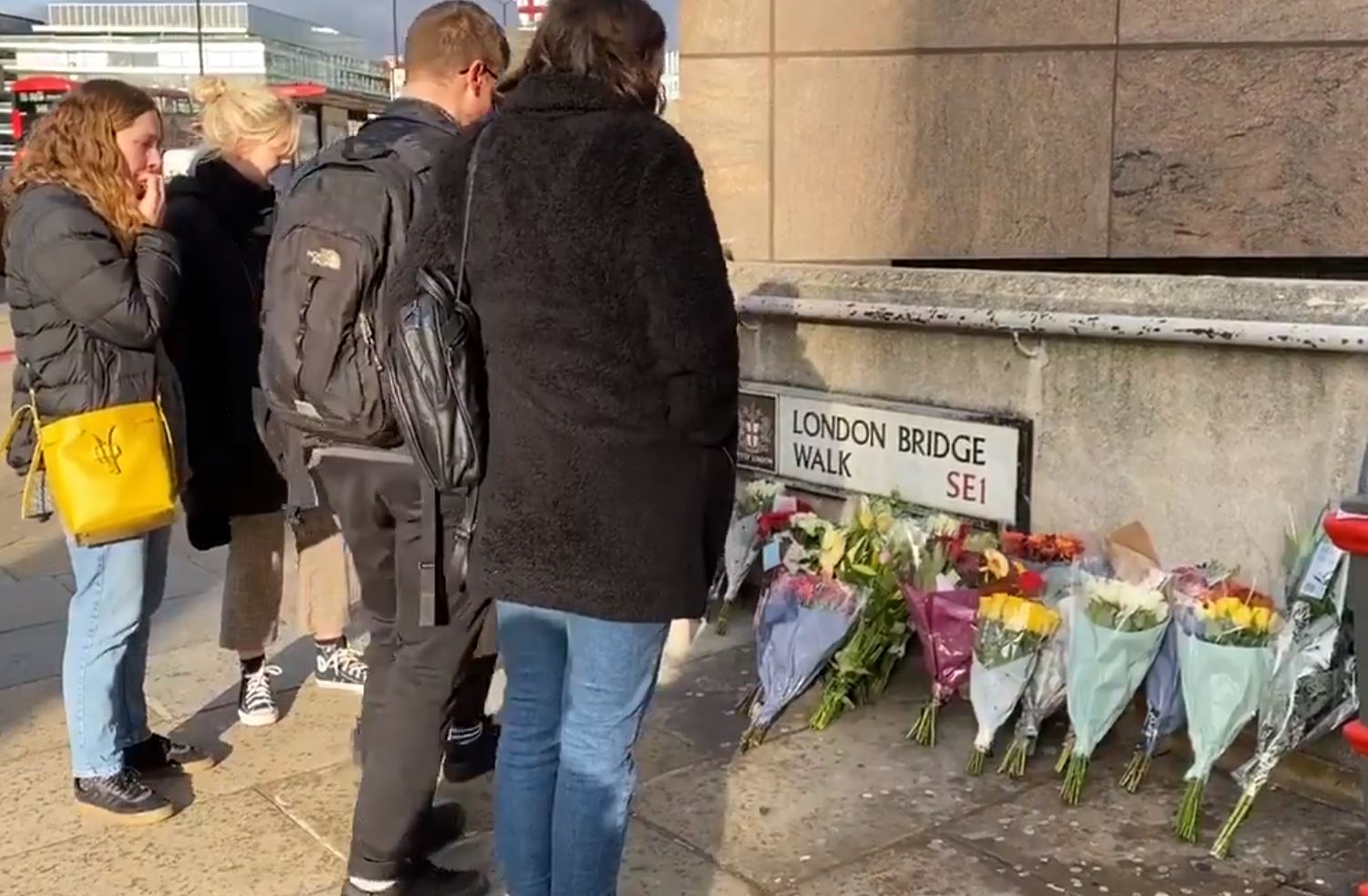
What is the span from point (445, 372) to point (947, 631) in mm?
1930

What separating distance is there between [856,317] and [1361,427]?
1642mm

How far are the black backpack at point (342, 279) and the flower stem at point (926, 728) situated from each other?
6.12 ft

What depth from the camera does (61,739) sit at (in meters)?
4.46

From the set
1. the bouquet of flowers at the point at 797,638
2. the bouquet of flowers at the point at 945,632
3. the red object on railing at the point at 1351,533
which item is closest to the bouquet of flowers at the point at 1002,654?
the bouquet of flowers at the point at 945,632

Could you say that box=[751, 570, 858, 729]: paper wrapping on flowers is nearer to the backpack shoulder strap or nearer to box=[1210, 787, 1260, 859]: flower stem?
box=[1210, 787, 1260, 859]: flower stem

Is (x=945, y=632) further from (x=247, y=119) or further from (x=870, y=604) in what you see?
(x=247, y=119)

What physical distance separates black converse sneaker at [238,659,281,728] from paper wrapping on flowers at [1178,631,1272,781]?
2.71m

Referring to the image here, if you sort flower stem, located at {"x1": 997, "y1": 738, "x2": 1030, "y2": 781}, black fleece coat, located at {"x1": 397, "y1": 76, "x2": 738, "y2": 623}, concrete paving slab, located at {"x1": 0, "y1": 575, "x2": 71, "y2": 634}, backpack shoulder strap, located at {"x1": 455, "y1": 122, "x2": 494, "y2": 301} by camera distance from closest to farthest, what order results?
black fleece coat, located at {"x1": 397, "y1": 76, "x2": 738, "y2": 623}, backpack shoulder strap, located at {"x1": 455, "y1": 122, "x2": 494, "y2": 301}, flower stem, located at {"x1": 997, "y1": 738, "x2": 1030, "y2": 781}, concrete paving slab, located at {"x1": 0, "y1": 575, "x2": 71, "y2": 634}

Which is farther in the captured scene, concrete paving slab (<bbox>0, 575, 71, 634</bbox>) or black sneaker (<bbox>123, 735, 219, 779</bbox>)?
concrete paving slab (<bbox>0, 575, 71, 634</bbox>)

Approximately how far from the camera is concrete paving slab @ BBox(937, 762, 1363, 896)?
3361mm

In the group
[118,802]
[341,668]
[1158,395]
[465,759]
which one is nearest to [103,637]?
[118,802]

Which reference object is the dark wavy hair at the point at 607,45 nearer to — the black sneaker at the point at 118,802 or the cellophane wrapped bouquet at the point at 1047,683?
the cellophane wrapped bouquet at the point at 1047,683

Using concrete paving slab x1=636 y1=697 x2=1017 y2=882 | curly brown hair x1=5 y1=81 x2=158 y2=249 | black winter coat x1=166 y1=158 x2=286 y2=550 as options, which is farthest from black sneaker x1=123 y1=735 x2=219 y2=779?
curly brown hair x1=5 y1=81 x2=158 y2=249

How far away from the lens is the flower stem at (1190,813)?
11.6 feet
